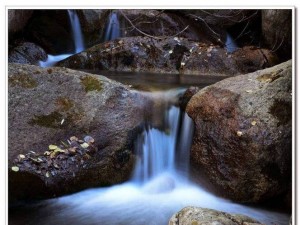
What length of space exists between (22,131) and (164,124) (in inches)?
44.1

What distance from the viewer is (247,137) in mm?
2387

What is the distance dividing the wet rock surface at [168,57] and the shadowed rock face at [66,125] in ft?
5.72

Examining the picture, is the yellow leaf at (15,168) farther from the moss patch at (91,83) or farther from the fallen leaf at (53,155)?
the moss patch at (91,83)

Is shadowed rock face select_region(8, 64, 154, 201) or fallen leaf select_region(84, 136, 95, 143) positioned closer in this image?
shadowed rock face select_region(8, 64, 154, 201)

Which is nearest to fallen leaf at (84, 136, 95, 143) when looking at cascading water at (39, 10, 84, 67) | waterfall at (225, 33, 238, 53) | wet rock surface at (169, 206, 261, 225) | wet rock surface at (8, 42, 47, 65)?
wet rock surface at (169, 206, 261, 225)

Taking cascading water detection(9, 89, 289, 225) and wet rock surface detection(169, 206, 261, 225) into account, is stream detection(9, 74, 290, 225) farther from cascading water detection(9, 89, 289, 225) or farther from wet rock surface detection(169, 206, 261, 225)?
wet rock surface detection(169, 206, 261, 225)

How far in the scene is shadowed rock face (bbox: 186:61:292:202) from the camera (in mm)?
2336

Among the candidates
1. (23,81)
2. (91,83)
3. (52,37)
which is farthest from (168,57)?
(23,81)

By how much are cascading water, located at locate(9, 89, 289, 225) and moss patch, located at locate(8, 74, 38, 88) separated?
904 mm

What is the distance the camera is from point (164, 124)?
2822 millimetres

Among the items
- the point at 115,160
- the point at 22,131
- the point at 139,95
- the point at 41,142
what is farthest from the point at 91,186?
Answer: the point at 139,95
